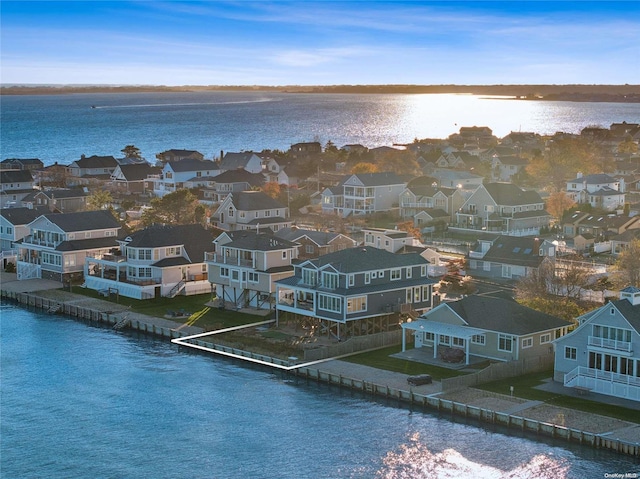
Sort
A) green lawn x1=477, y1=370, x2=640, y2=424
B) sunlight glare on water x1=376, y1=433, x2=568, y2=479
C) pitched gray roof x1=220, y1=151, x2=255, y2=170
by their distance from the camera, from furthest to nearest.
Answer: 1. pitched gray roof x1=220, y1=151, x2=255, y2=170
2. green lawn x1=477, y1=370, x2=640, y2=424
3. sunlight glare on water x1=376, y1=433, x2=568, y2=479

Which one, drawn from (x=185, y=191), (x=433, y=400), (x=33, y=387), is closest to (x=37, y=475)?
(x=33, y=387)

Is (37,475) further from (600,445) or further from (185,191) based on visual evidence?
(185,191)

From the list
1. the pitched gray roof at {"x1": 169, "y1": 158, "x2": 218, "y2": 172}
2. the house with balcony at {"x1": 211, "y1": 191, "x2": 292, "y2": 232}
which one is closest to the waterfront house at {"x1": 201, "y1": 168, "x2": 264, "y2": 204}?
the pitched gray roof at {"x1": 169, "y1": 158, "x2": 218, "y2": 172}

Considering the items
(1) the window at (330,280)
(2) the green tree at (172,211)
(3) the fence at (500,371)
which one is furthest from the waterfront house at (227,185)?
(3) the fence at (500,371)

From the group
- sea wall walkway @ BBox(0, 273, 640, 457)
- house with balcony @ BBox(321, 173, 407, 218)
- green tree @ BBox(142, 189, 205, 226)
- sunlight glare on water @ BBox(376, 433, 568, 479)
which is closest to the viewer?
sunlight glare on water @ BBox(376, 433, 568, 479)

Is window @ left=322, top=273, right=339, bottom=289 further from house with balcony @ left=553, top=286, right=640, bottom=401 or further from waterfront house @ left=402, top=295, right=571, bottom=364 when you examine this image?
house with balcony @ left=553, top=286, right=640, bottom=401

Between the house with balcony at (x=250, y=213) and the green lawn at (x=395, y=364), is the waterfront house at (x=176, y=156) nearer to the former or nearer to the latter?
the house with balcony at (x=250, y=213)

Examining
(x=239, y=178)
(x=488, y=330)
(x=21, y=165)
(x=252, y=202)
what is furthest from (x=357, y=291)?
(x=21, y=165)
